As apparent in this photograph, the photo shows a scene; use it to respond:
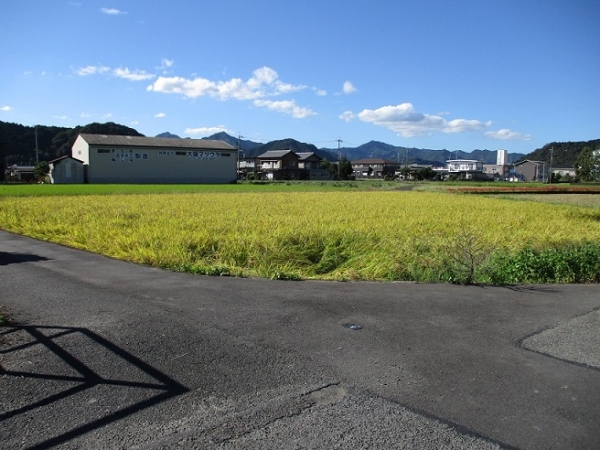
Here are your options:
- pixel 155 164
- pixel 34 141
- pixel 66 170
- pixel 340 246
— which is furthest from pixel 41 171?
pixel 340 246

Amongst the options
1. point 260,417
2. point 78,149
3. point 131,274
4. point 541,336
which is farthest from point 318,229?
point 78,149

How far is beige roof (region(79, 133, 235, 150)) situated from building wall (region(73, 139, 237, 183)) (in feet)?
1.90

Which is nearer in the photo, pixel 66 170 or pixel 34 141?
pixel 66 170

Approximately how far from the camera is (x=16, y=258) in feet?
28.5

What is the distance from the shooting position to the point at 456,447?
8.90 feet

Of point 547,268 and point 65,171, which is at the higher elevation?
point 65,171

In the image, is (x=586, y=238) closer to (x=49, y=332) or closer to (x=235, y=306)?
(x=235, y=306)

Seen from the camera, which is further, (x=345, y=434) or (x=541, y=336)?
(x=541, y=336)

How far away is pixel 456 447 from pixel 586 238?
444 inches

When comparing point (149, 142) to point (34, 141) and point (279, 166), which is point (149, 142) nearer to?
point (279, 166)

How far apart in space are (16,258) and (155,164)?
5717 cm

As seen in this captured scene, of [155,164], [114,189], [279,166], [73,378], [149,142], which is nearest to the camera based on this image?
[73,378]

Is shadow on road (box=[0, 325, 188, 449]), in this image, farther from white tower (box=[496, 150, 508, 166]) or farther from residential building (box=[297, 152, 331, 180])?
white tower (box=[496, 150, 508, 166])

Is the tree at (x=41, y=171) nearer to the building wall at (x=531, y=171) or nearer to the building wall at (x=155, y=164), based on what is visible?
the building wall at (x=155, y=164)
